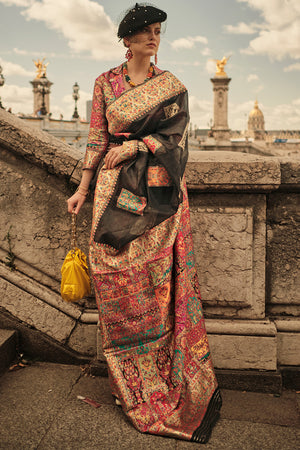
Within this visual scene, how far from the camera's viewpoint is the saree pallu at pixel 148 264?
222 centimetres

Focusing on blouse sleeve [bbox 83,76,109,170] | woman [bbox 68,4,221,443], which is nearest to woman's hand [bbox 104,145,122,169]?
woman [bbox 68,4,221,443]

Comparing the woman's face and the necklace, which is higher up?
the woman's face

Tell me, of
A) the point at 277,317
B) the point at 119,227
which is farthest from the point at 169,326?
the point at 277,317

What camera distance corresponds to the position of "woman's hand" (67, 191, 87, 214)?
8.10 feet

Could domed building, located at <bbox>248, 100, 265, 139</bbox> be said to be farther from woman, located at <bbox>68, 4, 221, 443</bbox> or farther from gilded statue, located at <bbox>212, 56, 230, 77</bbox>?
woman, located at <bbox>68, 4, 221, 443</bbox>

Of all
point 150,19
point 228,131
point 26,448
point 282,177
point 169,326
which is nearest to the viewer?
point 26,448

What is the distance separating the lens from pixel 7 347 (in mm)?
2738

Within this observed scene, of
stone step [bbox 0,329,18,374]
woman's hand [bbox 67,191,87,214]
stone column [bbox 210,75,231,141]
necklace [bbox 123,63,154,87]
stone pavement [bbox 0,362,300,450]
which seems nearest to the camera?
stone pavement [bbox 0,362,300,450]

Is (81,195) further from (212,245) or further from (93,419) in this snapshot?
(93,419)

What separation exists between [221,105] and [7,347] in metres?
46.8

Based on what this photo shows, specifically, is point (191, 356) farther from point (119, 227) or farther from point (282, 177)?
point (282, 177)

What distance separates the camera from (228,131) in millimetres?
46406

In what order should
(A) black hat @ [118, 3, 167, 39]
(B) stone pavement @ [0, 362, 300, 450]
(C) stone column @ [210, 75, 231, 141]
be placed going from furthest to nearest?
(C) stone column @ [210, 75, 231, 141], (A) black hat @ [118, 3, 167, 39], (B) stone pavement @ [0, 362, 300, 450]

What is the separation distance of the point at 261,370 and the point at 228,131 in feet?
150
